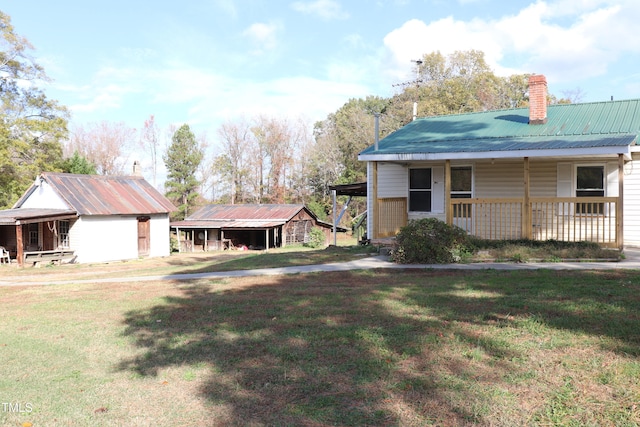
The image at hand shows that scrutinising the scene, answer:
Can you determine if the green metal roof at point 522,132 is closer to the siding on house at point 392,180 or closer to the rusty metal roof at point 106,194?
the siding on house at point 392,180

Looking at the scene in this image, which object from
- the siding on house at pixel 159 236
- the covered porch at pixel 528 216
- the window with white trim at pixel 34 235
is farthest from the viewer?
the siding on house at pixel 159 236

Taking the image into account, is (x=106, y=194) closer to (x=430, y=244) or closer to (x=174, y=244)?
(x=174, y=244)

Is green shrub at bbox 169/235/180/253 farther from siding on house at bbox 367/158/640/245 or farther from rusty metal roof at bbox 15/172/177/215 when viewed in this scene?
siding on house at bbox 367/158/640/245

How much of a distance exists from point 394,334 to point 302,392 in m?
1.81

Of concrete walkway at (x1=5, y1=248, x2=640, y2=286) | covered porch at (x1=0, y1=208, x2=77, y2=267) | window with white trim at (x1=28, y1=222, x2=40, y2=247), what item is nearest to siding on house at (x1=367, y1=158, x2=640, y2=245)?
concrete walkway at (x1=5, y1=248, x2=640, y2=286)

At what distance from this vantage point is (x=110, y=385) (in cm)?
480

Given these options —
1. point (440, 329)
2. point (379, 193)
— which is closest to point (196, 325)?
point (440, 329)

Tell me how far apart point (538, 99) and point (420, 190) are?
14.9 ft

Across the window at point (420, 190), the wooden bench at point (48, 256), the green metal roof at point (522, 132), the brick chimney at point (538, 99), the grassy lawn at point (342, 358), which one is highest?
the brick chimney at point (538, 99)

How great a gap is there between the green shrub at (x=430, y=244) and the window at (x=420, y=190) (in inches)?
156

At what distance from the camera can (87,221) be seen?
26.2 m

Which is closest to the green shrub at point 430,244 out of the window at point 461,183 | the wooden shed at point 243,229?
the window at point 461,183

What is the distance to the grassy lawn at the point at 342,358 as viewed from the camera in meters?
3.99

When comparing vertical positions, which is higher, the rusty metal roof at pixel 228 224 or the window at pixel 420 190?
the window at pixel 420 190
